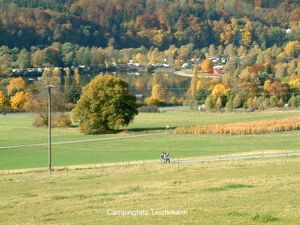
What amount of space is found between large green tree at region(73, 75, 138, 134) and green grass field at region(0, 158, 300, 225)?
3379cm

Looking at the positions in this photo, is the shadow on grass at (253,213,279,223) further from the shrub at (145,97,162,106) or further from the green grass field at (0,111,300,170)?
the shrub at (145,97,162,106)

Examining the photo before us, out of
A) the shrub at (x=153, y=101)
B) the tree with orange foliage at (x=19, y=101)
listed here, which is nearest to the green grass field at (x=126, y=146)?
the tree with orange foliage at (x=19, y=101)

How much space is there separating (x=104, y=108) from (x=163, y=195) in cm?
4812

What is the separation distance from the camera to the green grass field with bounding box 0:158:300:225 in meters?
17.5

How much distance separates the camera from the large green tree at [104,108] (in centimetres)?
7062

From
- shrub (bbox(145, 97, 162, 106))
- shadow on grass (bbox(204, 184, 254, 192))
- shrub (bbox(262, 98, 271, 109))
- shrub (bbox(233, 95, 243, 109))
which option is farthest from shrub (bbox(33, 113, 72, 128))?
shadow on grass (bbox(204, 184, 254, 192))

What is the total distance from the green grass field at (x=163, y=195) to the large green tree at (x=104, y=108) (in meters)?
33.8

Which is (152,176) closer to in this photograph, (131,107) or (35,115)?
(131,107)

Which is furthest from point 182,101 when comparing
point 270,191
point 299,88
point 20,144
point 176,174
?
point 270,191

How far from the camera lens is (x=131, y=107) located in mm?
72312

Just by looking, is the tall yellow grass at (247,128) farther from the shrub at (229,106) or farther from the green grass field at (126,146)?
the shrub at (229,106)

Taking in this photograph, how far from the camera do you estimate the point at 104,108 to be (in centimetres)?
7106

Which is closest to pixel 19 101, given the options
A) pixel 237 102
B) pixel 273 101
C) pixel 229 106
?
pixel 229 106

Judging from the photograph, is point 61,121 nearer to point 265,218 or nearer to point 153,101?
point 153,101
